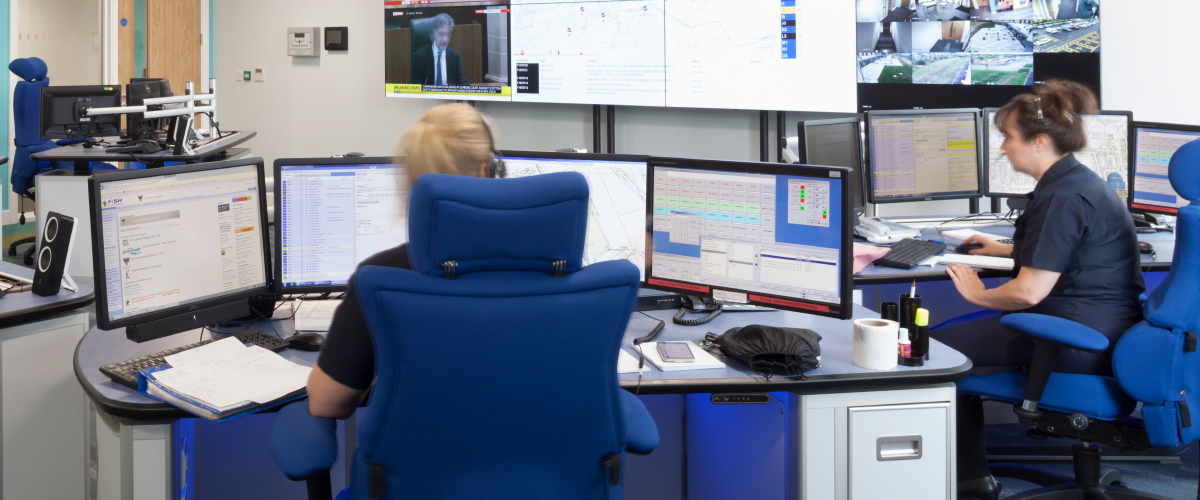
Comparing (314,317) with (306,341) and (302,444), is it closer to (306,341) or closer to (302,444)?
(306,341)

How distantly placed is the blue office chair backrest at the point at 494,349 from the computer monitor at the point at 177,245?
837 millimetres

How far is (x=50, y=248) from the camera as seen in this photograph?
2.32 meters

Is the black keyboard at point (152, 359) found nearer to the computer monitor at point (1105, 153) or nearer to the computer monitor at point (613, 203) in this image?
the computer monitor at point (613, 203)

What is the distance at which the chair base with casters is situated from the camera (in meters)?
2.20

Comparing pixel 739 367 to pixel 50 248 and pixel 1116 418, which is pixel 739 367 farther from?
pixel 50 248

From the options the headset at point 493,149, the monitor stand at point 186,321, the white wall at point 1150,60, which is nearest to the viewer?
the headset at point 493,149

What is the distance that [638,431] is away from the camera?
155 centimetres

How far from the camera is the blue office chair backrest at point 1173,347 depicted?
83.9 inches

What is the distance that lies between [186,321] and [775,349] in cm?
129

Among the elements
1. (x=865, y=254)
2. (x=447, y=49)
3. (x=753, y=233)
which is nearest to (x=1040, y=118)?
(x=865, y=254)

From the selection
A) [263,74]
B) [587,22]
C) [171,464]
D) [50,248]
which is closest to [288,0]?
[263,74]

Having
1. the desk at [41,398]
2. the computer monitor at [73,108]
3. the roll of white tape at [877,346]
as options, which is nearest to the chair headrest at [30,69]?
the computer monitor at [73,108]

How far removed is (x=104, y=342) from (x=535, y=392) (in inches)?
47.9

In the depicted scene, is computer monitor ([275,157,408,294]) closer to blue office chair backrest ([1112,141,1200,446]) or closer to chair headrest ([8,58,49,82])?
blue office chair backrest ([1112,141,1200,446])
